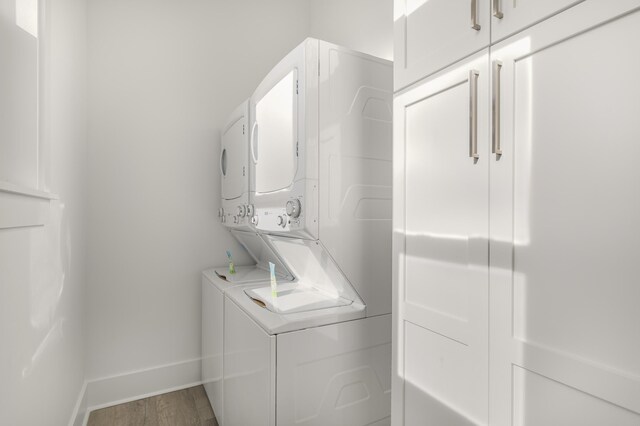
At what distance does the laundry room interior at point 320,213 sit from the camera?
2.45ft

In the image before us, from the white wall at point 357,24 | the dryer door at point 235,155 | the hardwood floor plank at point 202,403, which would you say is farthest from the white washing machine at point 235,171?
the hardwood floor plank at point 202,403

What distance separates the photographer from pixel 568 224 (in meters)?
0.76

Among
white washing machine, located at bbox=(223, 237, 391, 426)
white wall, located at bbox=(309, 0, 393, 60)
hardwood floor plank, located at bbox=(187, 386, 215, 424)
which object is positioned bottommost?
hardwood floor plank, located at bbox=(187, 386, 215, 424)

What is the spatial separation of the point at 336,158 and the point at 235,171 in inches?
38.2

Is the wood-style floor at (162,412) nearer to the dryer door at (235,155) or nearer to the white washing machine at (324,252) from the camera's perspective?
the white washing machine at (324,252)

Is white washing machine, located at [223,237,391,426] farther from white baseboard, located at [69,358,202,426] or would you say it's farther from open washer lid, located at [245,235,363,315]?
white baseboard, located at [69,358,202,426]

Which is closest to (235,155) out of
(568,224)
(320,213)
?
(320,213)

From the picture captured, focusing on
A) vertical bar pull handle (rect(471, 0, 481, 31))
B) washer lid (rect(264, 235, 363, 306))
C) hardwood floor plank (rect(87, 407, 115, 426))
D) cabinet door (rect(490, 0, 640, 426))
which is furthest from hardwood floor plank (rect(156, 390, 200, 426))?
vertical bar pull handle (rect(471, 0, 481, 31))

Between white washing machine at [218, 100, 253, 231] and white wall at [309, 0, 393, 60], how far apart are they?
843mm

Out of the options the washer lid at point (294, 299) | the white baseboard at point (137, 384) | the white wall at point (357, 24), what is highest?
the white wall at point (357, 24)

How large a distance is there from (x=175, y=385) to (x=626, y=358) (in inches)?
103

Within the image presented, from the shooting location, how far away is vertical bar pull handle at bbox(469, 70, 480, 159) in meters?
0.94

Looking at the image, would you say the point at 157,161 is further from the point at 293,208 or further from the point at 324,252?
the point at 324,252

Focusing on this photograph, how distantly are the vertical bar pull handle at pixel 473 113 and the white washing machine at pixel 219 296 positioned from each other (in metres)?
1.36
